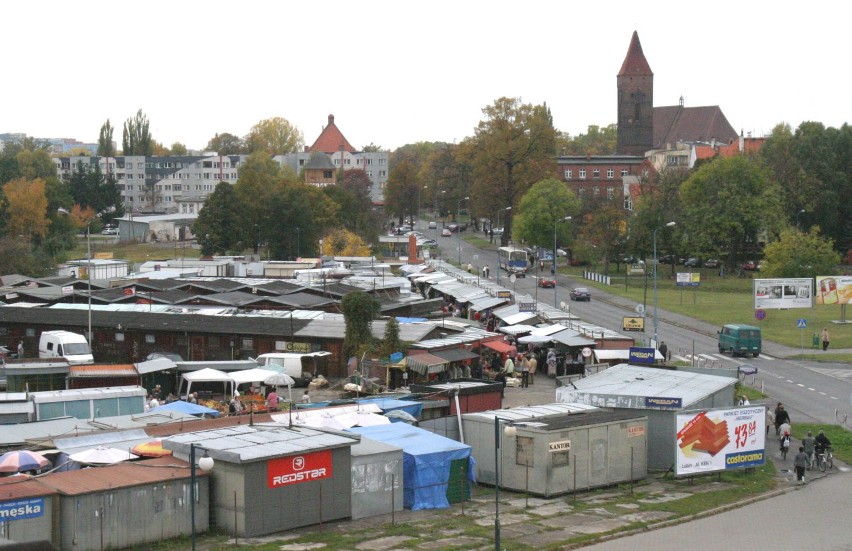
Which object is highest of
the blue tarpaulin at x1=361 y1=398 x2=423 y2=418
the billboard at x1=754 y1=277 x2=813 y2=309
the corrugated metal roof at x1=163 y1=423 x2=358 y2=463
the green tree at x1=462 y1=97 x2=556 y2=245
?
the green tree at x1=462 y1=97 x2=556 y2=245

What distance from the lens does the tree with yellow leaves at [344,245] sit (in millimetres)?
94312

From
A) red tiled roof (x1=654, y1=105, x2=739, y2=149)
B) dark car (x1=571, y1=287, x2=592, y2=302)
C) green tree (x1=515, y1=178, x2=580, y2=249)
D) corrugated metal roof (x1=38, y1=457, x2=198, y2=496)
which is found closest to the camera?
corrugated metal roof (x1=38, y1=457, x2=198, y2=496)

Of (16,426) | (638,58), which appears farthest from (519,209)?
(16,426)

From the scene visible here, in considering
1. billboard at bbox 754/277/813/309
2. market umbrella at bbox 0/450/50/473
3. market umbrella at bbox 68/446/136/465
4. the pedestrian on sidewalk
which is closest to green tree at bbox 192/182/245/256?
billboard at bbox 754/277/813/309

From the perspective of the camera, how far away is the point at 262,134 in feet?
651

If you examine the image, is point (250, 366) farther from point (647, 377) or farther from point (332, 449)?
point (332, 449)

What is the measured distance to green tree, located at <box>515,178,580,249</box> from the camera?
9206cm

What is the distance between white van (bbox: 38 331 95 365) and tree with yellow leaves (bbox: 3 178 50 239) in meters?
68.9

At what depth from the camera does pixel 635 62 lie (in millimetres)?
137000

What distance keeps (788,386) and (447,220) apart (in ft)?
382

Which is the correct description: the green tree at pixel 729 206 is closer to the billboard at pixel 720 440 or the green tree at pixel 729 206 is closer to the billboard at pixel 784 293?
the billboard at pixel 784 293

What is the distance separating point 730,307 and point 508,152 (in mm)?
42404

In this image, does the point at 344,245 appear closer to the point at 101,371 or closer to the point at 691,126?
the point at 101,371

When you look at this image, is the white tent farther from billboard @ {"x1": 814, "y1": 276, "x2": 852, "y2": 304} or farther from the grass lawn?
billboard @ {"x1": 814, "y1": 276, "x2": 852, "y2": 304}
